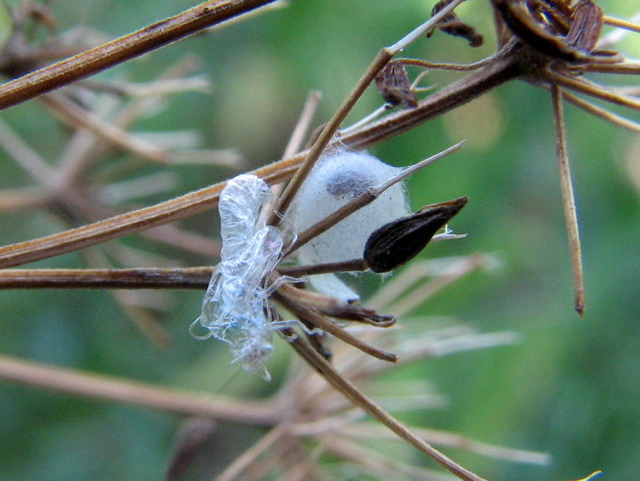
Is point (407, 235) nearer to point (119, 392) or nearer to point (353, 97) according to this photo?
point (353, 97)

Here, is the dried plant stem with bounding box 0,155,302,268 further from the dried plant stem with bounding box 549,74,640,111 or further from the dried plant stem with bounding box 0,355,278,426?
the dried plant stem with bounding box 0,355,278,426

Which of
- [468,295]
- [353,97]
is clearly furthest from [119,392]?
[468,295]

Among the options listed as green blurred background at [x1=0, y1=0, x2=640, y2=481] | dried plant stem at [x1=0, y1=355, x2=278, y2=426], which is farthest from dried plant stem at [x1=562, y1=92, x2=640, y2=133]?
green blurred background at [x1=0, y1=0, x2=640, y2=481]

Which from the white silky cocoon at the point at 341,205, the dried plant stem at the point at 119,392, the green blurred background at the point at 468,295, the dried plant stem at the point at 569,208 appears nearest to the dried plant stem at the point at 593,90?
the dried plant stem at the point at 569,208

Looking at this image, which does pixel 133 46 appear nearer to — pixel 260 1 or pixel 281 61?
pixel 260 1

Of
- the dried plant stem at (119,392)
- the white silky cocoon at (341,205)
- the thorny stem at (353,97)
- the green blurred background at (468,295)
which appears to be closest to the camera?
the thorny stem at (353,97)

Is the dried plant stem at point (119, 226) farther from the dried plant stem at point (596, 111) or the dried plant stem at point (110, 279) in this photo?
the dried plant stem at point (596, 111)

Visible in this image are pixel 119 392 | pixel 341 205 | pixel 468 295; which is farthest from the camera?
pixel 468 295
